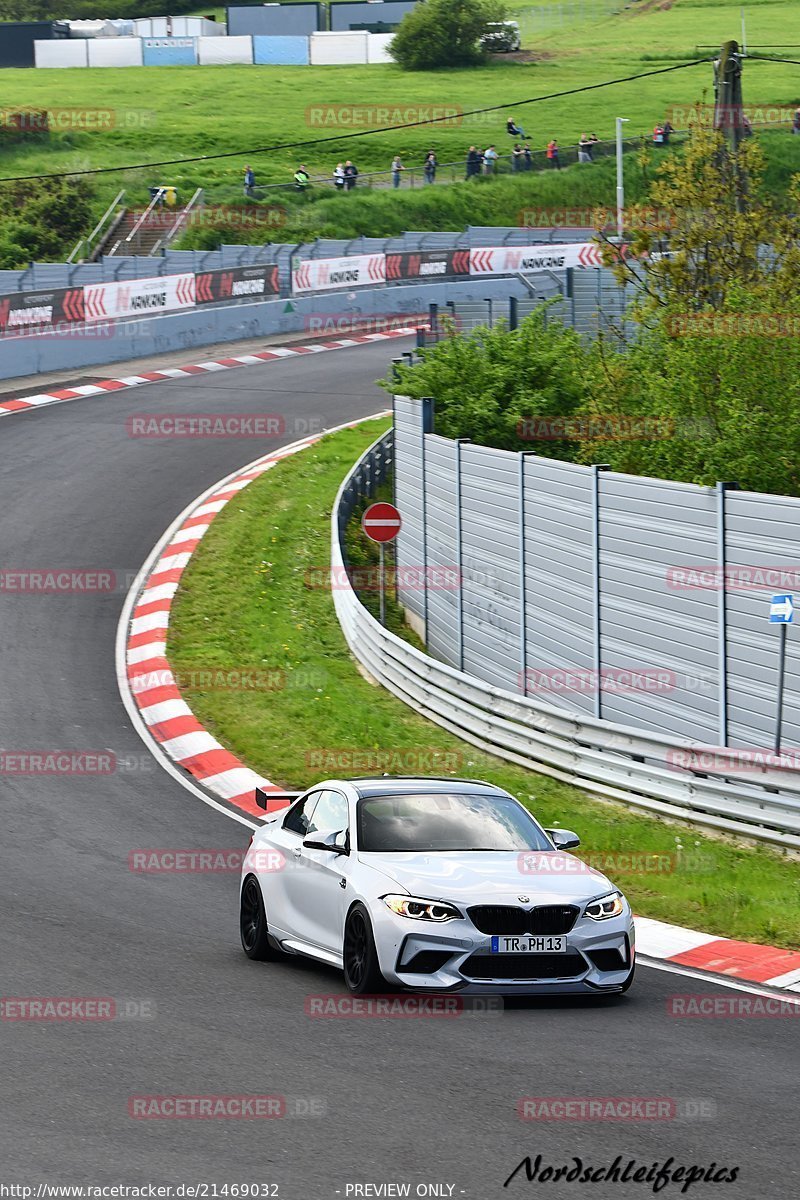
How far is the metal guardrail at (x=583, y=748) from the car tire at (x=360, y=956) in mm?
5561

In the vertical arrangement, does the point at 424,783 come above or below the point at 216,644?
above

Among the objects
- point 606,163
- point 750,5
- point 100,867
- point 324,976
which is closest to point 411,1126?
point 324,976

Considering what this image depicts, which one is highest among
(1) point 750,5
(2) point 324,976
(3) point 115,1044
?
(1) point 750,5

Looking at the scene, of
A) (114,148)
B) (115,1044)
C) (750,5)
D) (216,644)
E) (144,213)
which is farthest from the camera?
(750,5)

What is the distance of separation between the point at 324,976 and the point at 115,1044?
2.39 meters

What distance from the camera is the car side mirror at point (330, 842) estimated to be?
10609 millimetres

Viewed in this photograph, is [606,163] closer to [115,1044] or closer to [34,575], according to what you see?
[34,575]

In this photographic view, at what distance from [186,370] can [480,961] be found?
33.1m

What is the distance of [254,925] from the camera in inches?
448

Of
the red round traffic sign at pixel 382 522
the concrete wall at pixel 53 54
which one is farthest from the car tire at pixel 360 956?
the concrete wall at pixel 53 54

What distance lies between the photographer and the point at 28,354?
40000 millimetres
